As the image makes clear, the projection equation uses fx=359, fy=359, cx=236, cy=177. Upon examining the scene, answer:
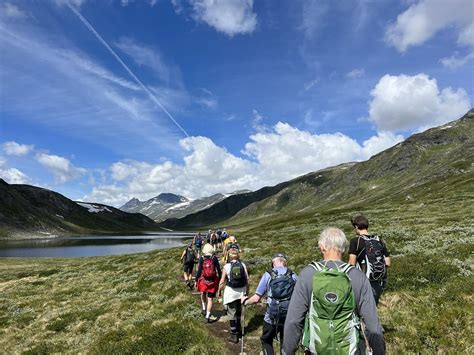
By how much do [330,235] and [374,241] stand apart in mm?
4523

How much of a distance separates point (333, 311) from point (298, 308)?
596mm

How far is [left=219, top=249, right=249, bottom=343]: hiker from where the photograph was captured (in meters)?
13.4

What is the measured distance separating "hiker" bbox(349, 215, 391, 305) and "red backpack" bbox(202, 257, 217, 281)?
25.2 feet

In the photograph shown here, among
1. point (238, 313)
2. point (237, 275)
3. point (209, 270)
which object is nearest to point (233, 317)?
point (238, 313)

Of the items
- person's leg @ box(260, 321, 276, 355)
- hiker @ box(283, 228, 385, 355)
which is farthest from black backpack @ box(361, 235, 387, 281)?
hiker @ box(283, 228, 385, 355)

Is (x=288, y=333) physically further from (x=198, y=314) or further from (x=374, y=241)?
(x=198, y=314)

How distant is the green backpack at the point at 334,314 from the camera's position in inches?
210

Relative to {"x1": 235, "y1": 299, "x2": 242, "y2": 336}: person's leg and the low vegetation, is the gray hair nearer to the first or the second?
the low vegetation

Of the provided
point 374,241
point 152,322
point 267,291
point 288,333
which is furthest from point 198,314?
point 288,333

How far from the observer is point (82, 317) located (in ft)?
62.6

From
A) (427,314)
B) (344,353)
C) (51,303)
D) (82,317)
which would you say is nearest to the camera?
(344,353)

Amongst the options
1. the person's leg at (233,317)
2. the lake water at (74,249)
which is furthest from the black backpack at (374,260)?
the lake water at (74,249)

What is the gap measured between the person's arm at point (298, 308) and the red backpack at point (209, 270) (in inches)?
412

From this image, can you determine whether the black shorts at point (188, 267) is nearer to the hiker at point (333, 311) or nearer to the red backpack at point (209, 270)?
the red backpack at point (209, 270)
